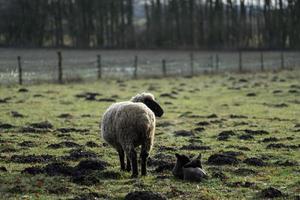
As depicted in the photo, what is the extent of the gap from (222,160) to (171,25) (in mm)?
85577

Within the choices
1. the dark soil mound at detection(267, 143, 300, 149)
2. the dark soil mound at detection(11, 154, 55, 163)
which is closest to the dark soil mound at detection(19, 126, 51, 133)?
the dark soil mound at detection(11, 154, 55, 163)

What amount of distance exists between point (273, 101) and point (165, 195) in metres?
18.6

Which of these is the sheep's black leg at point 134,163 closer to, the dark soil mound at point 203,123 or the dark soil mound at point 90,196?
the dark soil mound at point 90,196

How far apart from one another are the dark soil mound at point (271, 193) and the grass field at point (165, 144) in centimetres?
9

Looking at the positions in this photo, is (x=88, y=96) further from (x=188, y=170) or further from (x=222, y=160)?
(x=188, y=170)

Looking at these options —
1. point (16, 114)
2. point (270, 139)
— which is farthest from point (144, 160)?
point (16, 114)

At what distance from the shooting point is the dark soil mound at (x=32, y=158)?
12.8 meters

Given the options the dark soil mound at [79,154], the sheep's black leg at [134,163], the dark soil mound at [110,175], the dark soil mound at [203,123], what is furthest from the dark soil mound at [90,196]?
the dark soil mound at [203,123]

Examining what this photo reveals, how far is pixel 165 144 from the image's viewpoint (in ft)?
51.2

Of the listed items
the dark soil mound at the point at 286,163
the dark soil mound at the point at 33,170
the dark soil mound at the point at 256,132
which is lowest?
the dark soil mound at the point at 256,132

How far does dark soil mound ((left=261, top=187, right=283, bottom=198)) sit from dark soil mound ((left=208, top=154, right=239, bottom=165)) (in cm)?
275

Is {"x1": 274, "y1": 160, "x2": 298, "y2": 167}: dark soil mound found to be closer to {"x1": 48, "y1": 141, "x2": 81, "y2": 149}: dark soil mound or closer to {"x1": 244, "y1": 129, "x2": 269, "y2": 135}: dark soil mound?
{"x1": 244, "y1": 129, "x2": 269, "y2": 135}: dark soil mound

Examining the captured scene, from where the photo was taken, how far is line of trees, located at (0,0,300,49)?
90812 millimetres

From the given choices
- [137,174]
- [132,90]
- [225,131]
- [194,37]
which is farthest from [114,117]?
[194,37]
